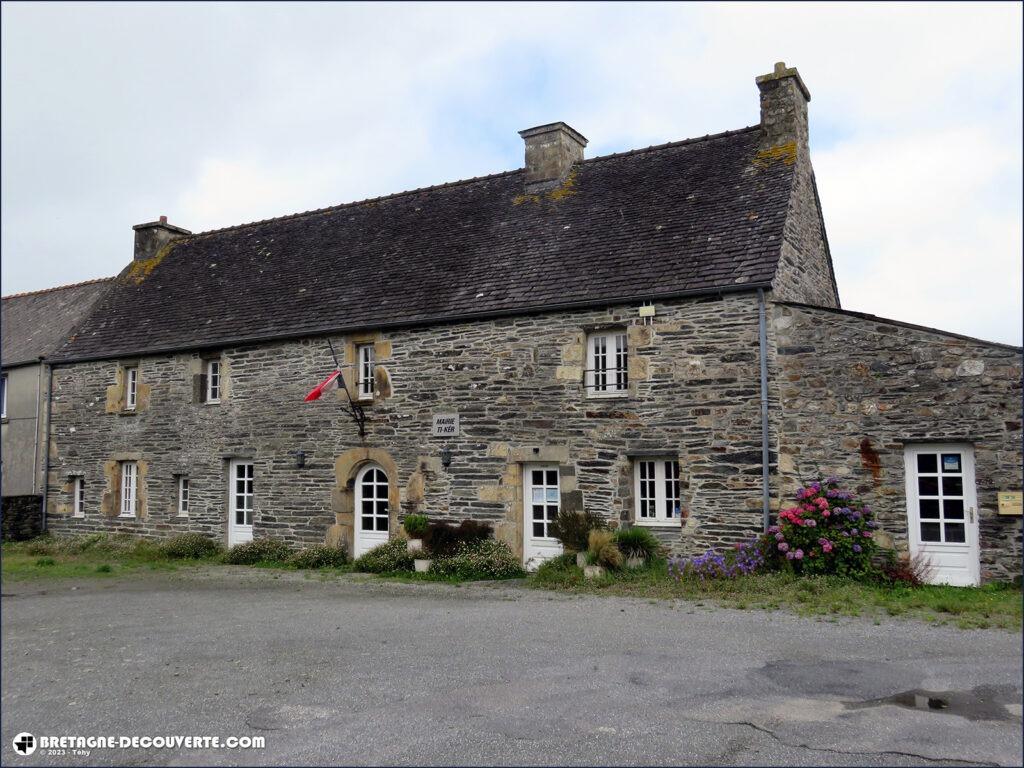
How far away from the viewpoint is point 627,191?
1595 cm

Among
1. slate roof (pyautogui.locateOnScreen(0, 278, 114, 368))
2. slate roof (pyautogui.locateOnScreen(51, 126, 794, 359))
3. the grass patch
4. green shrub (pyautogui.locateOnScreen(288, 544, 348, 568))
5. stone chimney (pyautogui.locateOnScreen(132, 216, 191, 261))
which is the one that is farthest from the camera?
stone chimney (pyautogui.locateOnScreen(132, 216, 191, 261))

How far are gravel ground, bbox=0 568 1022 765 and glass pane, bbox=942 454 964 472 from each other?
342 centimetres

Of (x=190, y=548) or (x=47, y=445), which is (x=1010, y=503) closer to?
(x=190, y=548)

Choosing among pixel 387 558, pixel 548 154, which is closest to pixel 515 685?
pixel 387 558

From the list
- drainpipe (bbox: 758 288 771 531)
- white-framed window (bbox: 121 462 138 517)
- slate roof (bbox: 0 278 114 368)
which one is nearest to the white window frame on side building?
white-framed window (bbox: 121 462 138 517)

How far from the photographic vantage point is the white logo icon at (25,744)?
5.32m

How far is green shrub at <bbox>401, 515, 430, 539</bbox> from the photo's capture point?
46.9 ft

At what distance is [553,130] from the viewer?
56.3 ft

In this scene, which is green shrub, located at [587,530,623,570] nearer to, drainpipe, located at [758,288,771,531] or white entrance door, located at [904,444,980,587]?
drainpipe, located at [758,288,771,531]

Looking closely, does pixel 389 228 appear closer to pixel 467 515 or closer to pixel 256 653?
pixel 467 515

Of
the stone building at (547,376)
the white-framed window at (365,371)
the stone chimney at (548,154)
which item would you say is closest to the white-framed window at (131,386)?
the stone building at (547,376)

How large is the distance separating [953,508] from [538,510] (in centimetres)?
608

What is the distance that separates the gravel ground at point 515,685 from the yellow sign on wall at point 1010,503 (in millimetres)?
3104

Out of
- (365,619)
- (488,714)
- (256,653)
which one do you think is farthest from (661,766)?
(365,619)
